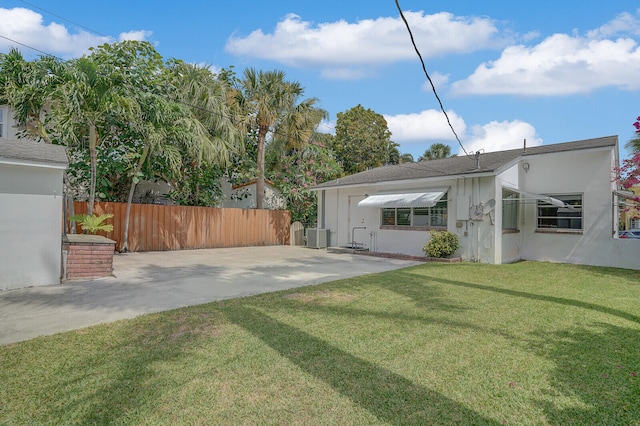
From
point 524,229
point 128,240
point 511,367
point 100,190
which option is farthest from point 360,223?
point 511,367

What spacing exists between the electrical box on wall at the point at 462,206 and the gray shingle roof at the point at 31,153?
1219 centimetres

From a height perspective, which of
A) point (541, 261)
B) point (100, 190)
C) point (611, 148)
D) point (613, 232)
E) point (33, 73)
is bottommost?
point (541, 261)

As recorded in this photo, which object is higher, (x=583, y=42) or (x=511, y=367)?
(x=583, y=42)

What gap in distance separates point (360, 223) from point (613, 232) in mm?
9516

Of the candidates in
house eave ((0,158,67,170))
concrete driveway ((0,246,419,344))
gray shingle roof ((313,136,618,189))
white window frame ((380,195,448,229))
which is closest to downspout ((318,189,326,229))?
gray shingle roof ((313,136,618,189))

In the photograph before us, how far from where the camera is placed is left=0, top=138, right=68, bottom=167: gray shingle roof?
7.00 meters

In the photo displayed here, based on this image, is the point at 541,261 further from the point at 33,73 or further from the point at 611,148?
the point at 33,73

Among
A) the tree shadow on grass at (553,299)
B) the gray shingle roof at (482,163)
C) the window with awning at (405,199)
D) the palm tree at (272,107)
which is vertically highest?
the palm tree at (272,107)

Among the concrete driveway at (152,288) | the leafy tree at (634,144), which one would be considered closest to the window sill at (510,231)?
the concrete driveway at (152,288)

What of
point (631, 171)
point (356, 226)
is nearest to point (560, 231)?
point (631, 171)

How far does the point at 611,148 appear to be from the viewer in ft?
38.8

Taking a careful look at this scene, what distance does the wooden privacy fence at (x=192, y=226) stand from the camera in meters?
14.6

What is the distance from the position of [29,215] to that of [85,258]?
63.2 inches

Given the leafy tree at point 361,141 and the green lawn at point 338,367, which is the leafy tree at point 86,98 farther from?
the leafy tree at point 361,141
